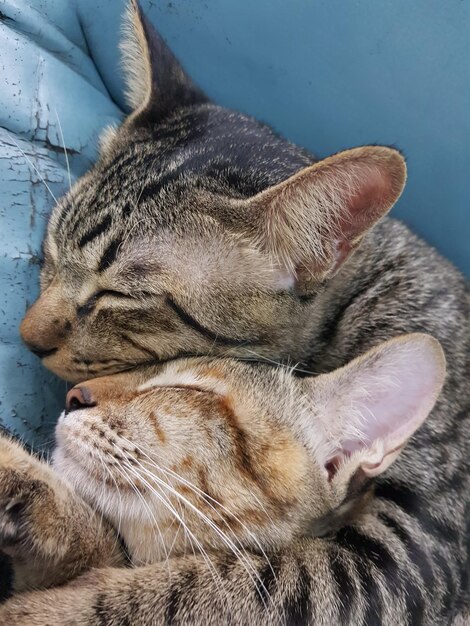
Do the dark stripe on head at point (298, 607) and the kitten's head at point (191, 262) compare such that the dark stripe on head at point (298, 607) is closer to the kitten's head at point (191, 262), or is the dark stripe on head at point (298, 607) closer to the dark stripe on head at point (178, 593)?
the dark stripe on head at point (178, 593)

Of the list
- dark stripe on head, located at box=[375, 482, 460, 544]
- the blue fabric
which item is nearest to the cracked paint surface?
the blue fabric

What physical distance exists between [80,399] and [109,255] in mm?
271

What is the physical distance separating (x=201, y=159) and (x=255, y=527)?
69cm

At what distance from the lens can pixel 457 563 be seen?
3.95 ft

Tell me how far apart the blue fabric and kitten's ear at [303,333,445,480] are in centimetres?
65

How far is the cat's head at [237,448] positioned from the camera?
1039mm

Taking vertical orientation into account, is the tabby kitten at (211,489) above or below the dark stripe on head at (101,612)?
above

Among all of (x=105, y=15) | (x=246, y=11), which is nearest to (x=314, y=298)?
(x=246, y=11)

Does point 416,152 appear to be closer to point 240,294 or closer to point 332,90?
point 332,90

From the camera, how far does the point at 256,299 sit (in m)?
1.19

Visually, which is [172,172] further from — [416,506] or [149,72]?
[416,506]

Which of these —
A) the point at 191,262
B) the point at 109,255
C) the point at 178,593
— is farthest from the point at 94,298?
the point at 178,593

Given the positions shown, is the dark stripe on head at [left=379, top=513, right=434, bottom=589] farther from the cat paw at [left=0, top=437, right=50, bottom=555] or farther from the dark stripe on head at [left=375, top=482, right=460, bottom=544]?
the cat paw at [left=0, top=437, right=50, bottom=555]

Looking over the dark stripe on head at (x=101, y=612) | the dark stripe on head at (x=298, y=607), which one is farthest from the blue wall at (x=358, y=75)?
the dark stripe on head at (x=101, y=612)
